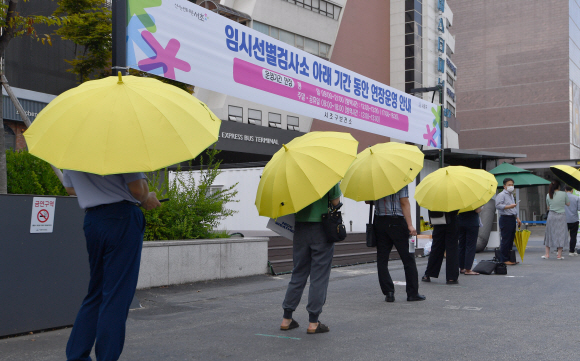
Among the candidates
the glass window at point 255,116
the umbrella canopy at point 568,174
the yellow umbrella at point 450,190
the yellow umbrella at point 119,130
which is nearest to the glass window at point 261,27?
the glass window at point 255,116

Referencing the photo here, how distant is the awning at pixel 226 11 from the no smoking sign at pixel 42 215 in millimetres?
30042

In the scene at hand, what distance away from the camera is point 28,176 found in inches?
349

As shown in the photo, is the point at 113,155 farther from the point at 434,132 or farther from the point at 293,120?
the point at 293,120

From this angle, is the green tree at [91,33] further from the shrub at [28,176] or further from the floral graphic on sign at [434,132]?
the shrub at [28,176]

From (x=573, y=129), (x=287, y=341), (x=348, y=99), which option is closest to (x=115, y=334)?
(x=287, y=341)

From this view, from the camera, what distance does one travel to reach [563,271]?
11547 mm

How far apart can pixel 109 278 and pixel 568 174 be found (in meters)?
15.6

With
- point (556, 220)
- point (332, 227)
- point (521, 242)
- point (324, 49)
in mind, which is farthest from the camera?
point (324, 49)

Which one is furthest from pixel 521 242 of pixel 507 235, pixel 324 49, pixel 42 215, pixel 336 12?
pixel 336 12

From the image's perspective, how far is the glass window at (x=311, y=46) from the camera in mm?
41031

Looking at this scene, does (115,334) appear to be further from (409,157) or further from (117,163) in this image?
(409,157)

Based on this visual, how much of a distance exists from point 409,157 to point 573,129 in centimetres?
7288

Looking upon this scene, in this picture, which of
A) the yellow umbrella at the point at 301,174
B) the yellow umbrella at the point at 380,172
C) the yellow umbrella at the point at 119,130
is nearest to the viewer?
the yellow umbrella at the point at 119,130

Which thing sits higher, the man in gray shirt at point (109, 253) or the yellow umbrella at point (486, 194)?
the yellow umbrella at point (486, 194)
